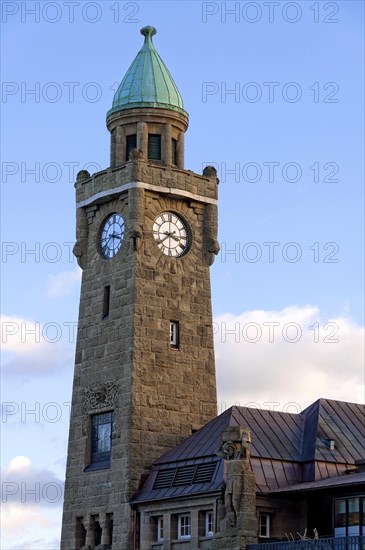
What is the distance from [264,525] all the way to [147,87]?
24015mm

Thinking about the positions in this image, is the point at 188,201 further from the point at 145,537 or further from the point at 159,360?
the point at 145,537

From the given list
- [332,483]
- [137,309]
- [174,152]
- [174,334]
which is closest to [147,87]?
[174,152]

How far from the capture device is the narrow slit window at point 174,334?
71.3 m

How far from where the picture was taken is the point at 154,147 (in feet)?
241

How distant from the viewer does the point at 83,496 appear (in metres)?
70.1

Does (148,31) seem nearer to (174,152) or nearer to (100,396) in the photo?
(174,152)

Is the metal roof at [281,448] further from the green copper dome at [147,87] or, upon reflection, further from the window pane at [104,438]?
the green copper dome at [147,87]

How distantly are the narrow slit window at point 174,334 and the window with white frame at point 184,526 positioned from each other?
10.0m

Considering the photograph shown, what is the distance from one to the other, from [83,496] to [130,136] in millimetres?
18697

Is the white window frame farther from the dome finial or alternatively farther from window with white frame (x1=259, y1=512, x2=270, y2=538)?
the dome finial

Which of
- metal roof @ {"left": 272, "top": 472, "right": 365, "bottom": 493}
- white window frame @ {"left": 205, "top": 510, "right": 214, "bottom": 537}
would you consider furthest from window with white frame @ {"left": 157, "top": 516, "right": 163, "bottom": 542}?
metal roof @ {"left": 272, "top": 472, "right": 365, "bottom": 493}

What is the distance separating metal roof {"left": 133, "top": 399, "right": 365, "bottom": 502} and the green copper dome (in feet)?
54.8

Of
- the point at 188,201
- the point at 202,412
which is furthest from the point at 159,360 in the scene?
the point at 188,201

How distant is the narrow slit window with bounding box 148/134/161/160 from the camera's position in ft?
241
